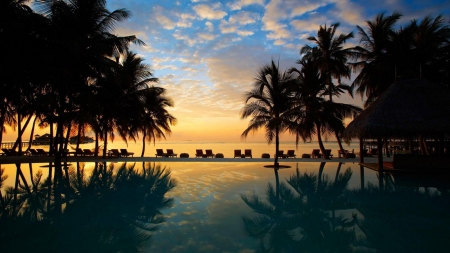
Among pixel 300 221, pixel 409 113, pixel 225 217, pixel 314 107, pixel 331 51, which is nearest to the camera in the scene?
pixel 300 221

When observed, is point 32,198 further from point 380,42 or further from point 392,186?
point 380,42

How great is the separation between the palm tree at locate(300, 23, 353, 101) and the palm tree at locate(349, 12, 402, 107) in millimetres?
1000

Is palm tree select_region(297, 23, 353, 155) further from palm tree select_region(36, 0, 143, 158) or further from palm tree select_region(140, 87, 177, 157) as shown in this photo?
palm tree select_region(36, 0, 143, 158)

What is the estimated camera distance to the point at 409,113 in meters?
11.4

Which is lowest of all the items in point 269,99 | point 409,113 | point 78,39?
point 409,113

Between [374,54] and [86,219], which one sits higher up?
[374,54]

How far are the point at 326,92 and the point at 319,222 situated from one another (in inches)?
534

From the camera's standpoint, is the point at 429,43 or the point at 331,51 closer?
the point at 429,43

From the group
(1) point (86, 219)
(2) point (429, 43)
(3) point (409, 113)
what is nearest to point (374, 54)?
(2) point (429, 43)

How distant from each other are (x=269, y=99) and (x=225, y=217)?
9306 mm

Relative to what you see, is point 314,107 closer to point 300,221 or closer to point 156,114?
point 300,221

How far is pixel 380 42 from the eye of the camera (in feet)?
60.3

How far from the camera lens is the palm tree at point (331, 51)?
18734 millimetres

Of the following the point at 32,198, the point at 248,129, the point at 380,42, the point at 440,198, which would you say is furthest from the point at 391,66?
the point at 32,198
